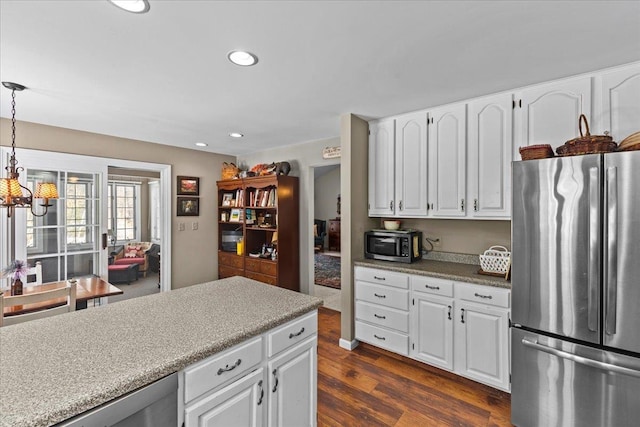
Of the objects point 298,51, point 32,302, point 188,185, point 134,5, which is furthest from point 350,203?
point 188,185

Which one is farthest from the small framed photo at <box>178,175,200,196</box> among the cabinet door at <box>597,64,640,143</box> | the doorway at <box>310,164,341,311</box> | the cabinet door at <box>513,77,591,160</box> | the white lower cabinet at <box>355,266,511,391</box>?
the cabinet door at <box>597,64,640,143</box>

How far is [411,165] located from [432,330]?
4.95 ft

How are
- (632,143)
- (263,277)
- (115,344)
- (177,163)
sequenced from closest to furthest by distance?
1. (115,344)
2. (632,143)
3. (263,277)
4. (177,163)

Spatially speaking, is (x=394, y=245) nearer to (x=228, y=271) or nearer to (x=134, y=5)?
(x=134, y=5)

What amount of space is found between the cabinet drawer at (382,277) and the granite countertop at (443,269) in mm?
46

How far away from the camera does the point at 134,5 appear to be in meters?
1.33

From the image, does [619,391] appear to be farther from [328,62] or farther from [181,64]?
[181,64]

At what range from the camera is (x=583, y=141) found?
1712mm

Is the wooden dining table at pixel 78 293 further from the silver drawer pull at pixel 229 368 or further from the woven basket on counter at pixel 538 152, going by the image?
the woven basket on counter at pixel 538 152

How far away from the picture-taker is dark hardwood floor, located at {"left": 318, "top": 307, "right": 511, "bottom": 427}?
195 centimetres

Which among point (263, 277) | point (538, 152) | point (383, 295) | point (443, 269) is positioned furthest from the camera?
point (263, 277)

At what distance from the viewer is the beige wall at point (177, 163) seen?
320 cm

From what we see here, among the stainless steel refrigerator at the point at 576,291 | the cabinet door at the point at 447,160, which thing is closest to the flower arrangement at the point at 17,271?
the cabinet door at the point at 447,160

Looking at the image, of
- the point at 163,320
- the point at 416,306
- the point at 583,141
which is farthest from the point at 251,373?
the point at 583,141
